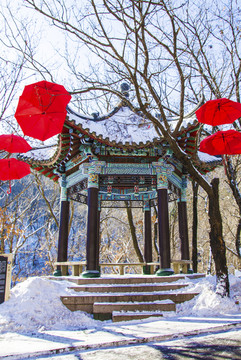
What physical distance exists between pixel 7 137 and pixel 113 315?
4.54 m

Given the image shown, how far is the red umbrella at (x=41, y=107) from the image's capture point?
5.32 metres

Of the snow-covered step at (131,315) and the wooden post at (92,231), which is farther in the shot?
the wooden post at (92,231)

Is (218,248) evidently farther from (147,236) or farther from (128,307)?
(147,236)

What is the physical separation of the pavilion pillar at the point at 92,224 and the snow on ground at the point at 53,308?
97 cm

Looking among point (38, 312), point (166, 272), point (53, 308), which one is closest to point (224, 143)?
point (166, 272)

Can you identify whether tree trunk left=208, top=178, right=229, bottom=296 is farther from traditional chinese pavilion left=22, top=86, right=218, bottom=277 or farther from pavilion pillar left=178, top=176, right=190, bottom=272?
pavilion pillar left=178, top=176, right=190, bottom=272

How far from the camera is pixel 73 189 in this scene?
10.5m

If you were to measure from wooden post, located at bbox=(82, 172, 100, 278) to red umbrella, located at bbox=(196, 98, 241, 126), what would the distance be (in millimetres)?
3824

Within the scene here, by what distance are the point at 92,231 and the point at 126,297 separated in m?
2.13

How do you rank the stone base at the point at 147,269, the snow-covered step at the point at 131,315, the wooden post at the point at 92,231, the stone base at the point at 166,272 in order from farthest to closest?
the stone base at the point at 147,269 → the stone base at the point at 166,272 → the wooden post at the point at 92,231 → the snow-covered step at the point at 131,315

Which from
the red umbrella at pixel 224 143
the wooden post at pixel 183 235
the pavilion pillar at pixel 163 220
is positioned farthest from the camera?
the wooden post at pixel 183 235

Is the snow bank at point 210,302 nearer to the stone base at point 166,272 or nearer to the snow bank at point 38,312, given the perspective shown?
the stone base at point 166,272

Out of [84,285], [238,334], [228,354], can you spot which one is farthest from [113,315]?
[228,354]

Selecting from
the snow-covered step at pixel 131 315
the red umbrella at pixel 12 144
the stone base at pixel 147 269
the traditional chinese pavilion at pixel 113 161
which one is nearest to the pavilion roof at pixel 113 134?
the traditional chinese pavilion at pixel 113 161
